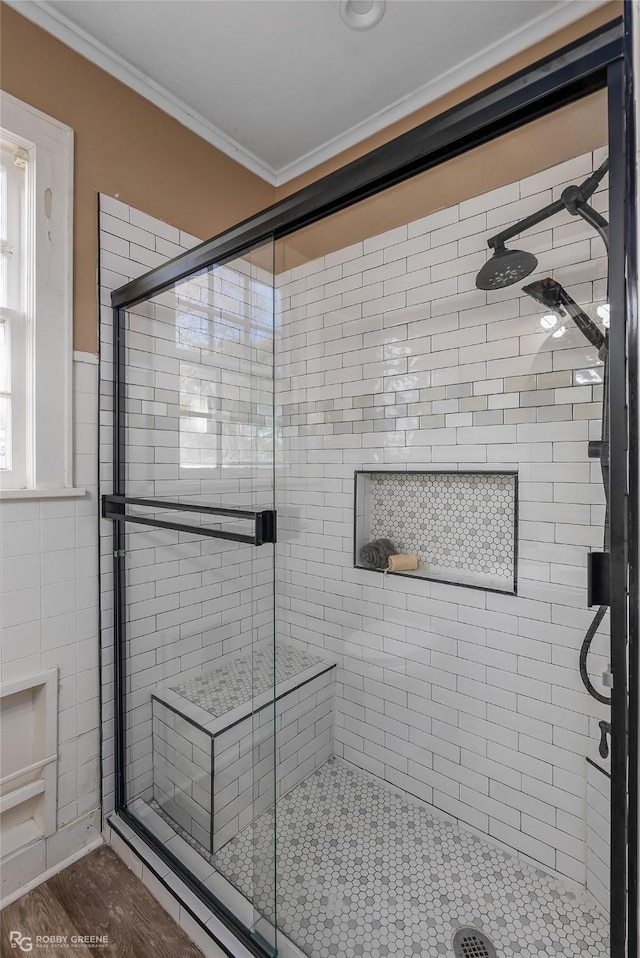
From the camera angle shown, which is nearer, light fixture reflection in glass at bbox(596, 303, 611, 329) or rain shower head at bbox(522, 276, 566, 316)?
light fixture reflection in glass at bbox(596, 303, 611, 329)

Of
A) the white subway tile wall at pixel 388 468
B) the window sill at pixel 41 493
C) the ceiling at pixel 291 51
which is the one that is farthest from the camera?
the ceiling at pixel 291 51

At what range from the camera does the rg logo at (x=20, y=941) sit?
3.71 ft

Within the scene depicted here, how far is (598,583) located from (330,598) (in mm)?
793

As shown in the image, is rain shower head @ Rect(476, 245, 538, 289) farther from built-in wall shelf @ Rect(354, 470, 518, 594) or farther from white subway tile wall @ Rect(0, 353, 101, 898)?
white subway tile wall @ Rect(0, 353, 101, 898)

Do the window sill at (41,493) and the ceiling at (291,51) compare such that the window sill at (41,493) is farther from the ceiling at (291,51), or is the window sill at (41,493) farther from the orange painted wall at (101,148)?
the ceiling at (291,51)

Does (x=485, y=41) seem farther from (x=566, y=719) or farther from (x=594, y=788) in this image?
(x=594, y=788)

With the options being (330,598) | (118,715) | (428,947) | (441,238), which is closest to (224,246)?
(441,238)

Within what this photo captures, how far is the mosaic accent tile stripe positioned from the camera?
3.86ft

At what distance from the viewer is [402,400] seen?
4.28 ft

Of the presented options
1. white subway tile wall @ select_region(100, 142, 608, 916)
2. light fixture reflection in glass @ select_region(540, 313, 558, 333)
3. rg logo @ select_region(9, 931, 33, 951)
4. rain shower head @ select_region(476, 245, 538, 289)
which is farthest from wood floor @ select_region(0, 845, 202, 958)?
rain shower head @ select_region(476, 245, 538, 289)

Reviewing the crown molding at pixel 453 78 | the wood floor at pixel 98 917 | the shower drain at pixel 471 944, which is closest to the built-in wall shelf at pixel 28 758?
the wood floor at pixel 98 917

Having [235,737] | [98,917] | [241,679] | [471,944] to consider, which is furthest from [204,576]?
[471,944]

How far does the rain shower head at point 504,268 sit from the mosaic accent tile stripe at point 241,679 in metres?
1.05

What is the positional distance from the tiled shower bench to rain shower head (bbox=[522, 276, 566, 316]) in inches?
39.6
